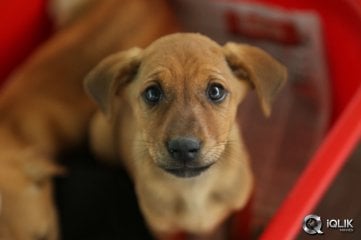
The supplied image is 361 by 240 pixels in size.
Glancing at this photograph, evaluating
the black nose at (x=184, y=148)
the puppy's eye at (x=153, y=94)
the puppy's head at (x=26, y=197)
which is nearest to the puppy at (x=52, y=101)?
the puppy's head at (x=26, y=197)

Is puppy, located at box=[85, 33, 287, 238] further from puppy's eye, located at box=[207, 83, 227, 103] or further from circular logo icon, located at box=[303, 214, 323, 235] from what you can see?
circular logo icon, located at box=[303, 214, 323, 235]

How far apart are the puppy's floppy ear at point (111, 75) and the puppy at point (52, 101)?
33 cm

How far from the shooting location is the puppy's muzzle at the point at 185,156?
1099 mm

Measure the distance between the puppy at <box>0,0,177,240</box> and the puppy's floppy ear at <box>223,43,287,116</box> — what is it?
1.35 ft

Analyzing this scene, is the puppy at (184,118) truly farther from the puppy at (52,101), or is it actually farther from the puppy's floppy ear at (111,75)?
the puppy at (52,101)

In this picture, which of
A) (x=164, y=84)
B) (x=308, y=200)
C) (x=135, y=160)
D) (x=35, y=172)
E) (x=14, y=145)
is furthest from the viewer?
(x=14, y=145)

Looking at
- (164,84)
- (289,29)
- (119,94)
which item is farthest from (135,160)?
(289,29)

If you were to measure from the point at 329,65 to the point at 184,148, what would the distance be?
937 millimetres

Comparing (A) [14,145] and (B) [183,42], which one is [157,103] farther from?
(A) [14,145]

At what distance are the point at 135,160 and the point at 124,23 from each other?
0.53 meters

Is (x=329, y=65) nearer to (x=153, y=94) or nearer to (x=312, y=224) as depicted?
(x=312, y=224)

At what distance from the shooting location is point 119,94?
1.28 m

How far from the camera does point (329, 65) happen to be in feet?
6.21

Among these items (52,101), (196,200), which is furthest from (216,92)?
(52,101)
